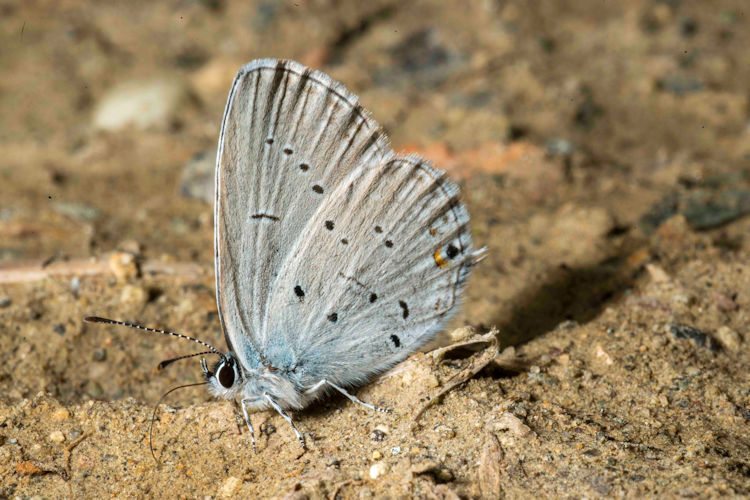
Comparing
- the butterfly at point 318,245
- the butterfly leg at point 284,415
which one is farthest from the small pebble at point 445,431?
the butterfly leg at point 284,415

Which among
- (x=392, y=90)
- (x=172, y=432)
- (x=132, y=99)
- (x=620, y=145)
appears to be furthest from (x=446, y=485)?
(x=132, y=99)

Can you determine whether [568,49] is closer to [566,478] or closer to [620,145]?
[620,145]

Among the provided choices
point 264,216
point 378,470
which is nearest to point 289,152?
point 264,216

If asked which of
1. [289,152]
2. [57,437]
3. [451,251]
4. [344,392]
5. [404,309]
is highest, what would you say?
[289,152]

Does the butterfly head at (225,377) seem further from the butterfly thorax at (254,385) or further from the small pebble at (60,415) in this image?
the small pebble at (60,415)

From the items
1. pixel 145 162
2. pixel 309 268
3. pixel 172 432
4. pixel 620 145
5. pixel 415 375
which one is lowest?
pixel 145 162

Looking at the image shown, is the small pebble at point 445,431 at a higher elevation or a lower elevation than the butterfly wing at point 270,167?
lower

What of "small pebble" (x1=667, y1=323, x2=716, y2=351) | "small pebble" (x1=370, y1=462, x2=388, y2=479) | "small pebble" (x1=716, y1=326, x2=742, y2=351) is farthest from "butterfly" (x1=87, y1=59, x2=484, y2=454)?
"small pebble" (x1=716, y1=326, x2=742, y2=351)

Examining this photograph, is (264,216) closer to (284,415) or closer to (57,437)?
(284,415)
